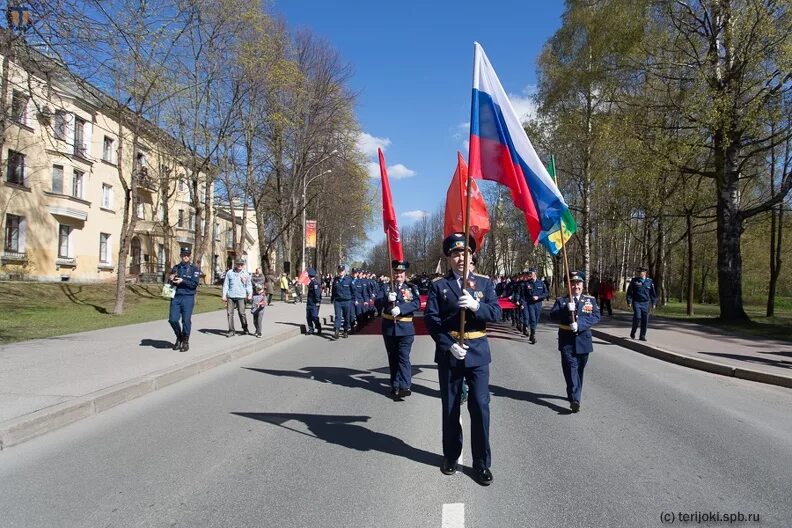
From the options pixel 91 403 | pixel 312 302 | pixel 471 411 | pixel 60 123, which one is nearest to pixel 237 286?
pixel 312 302

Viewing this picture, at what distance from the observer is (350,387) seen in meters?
8.09

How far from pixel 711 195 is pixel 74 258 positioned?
35199mm

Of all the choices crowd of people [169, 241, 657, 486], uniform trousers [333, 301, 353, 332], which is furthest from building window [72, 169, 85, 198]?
uniform trousers [333, 301, 353, 332]

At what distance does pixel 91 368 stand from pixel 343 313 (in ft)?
26.0

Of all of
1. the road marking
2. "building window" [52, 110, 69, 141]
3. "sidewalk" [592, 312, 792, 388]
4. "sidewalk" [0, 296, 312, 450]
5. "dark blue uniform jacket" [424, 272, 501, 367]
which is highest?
"building window" [52, 110, 69, 141]

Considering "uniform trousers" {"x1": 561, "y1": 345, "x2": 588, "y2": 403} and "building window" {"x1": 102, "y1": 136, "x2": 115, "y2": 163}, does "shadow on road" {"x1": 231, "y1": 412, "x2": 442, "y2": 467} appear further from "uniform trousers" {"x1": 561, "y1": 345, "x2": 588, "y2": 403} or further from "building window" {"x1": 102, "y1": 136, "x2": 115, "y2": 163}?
"building window" {"x1": 102, "y1": 136, "x2": 115, "y2": 163}

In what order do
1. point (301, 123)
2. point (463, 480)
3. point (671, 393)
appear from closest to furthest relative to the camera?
point (463, 480), point (671, 393), point (301, 123)

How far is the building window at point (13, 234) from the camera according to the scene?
90.7 feet

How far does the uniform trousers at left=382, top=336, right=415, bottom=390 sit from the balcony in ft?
89.5

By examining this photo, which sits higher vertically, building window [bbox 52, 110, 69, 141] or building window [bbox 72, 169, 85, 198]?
building window [bbox 72, 169, 85, 198]

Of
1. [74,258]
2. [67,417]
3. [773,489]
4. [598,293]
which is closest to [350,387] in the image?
[67,417]

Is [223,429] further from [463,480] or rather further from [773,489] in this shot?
[773,489]

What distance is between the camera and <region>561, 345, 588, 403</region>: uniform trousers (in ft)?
22.0

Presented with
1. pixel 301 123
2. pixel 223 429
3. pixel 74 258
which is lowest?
pixel 223 429
